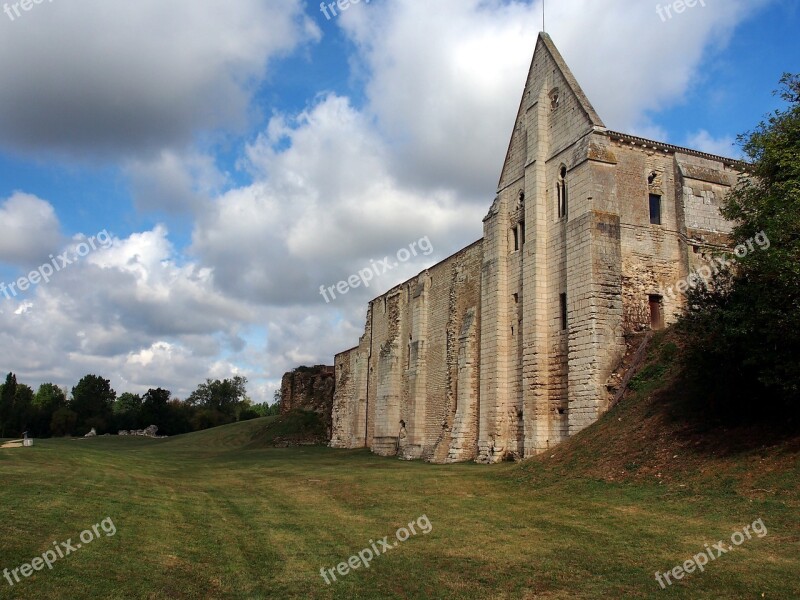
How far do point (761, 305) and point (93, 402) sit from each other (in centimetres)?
8802

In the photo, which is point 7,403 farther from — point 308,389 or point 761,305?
point 761,305

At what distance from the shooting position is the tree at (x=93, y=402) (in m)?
81.4

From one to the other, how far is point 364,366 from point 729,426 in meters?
31.9

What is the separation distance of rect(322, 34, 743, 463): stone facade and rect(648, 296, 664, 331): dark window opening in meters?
0.03

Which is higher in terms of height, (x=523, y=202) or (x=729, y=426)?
(x=523, y=202)

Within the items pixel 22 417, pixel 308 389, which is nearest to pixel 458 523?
pixel 308 389

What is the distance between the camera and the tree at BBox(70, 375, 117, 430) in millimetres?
81438

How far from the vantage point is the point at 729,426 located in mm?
14938

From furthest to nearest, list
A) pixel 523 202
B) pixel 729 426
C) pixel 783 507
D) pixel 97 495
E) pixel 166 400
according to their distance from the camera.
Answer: pixel 166 400 → pixel 523 202 → pixel 729 426 → pixel 97 495 → pixel 783 507

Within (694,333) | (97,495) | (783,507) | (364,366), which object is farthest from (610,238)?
(364,366)

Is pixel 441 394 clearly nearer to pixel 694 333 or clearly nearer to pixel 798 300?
pixel 694 333

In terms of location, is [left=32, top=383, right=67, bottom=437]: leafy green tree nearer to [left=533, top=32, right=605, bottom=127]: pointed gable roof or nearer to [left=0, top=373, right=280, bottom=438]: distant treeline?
[left=0, top=373, right=280, bottom=438]: distant treeline

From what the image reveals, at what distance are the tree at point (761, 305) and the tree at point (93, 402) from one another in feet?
260

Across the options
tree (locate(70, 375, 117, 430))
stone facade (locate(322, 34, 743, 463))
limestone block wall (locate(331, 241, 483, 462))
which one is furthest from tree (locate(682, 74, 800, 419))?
tree (locate(70, 375, 117, 430))
